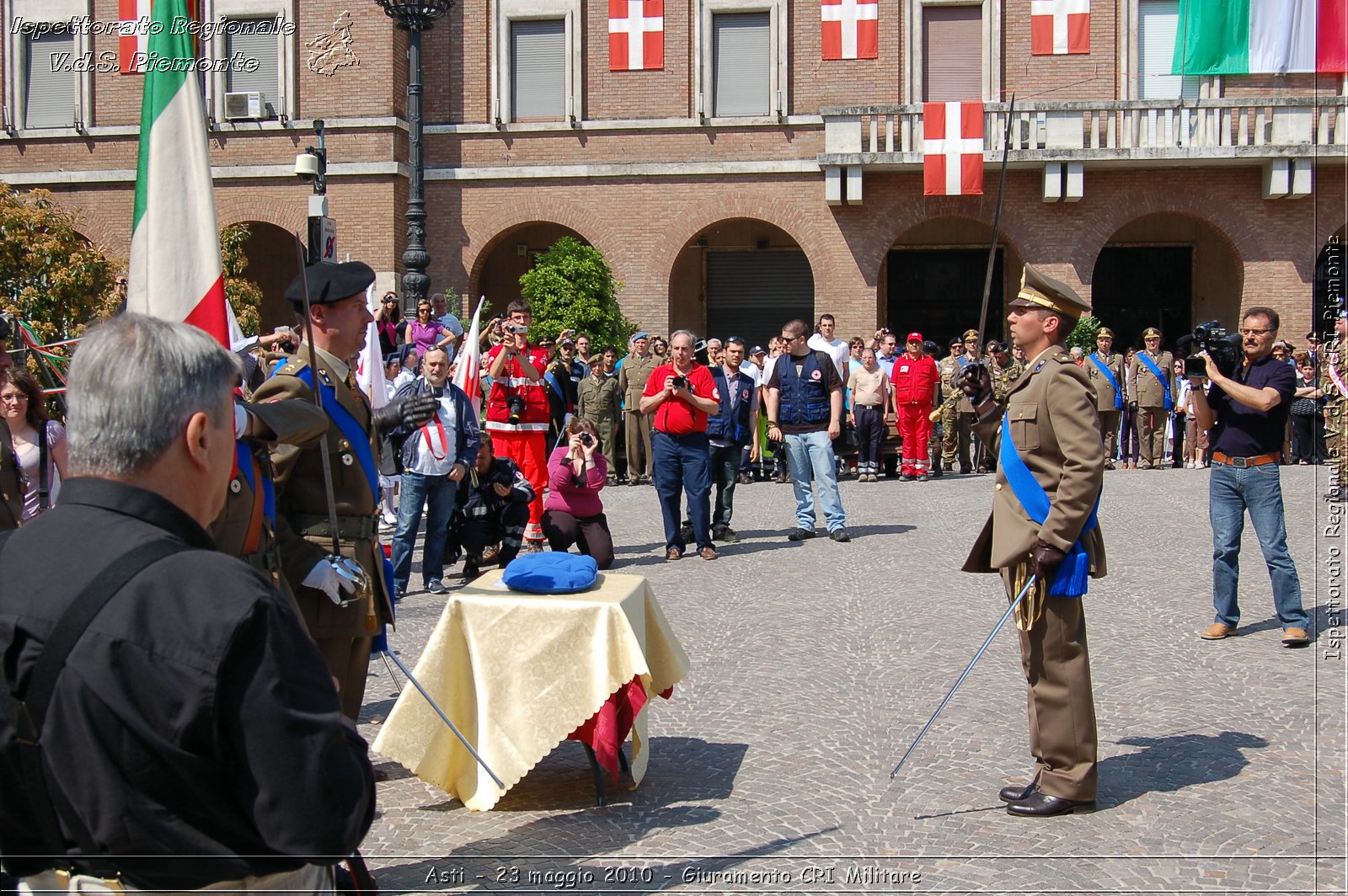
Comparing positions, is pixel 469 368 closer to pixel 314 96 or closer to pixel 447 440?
pixel 447 440

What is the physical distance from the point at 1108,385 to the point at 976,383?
13582 millimetres

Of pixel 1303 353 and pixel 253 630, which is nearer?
pixel 253 630

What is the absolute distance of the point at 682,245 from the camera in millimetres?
25984

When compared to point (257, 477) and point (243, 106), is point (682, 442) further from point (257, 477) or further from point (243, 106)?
point (243, 106)

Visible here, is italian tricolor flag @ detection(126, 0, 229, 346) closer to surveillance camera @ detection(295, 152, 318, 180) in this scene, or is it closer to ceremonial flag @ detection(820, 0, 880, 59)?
surveillance camera @ detection(295, 152, 318, 180)

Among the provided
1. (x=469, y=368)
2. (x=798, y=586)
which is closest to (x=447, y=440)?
(x=469, y=368)

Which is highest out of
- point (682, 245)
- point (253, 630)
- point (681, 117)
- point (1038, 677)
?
point (681, 117)

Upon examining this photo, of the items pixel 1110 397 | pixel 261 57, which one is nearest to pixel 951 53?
pixel 1110 397

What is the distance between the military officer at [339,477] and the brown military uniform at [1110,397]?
12.8m

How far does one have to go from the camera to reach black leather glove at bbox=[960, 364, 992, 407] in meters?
5.27

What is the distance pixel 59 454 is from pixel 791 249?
2364 cm

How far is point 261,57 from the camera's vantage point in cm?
2625

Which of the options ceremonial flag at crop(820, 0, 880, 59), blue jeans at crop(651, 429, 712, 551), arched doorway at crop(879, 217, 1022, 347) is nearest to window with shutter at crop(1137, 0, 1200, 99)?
arched doorway at crop(879, 217, 1022, 347)

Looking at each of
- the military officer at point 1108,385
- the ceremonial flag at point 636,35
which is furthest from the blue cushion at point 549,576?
the ceremonial flag at point 636,35
